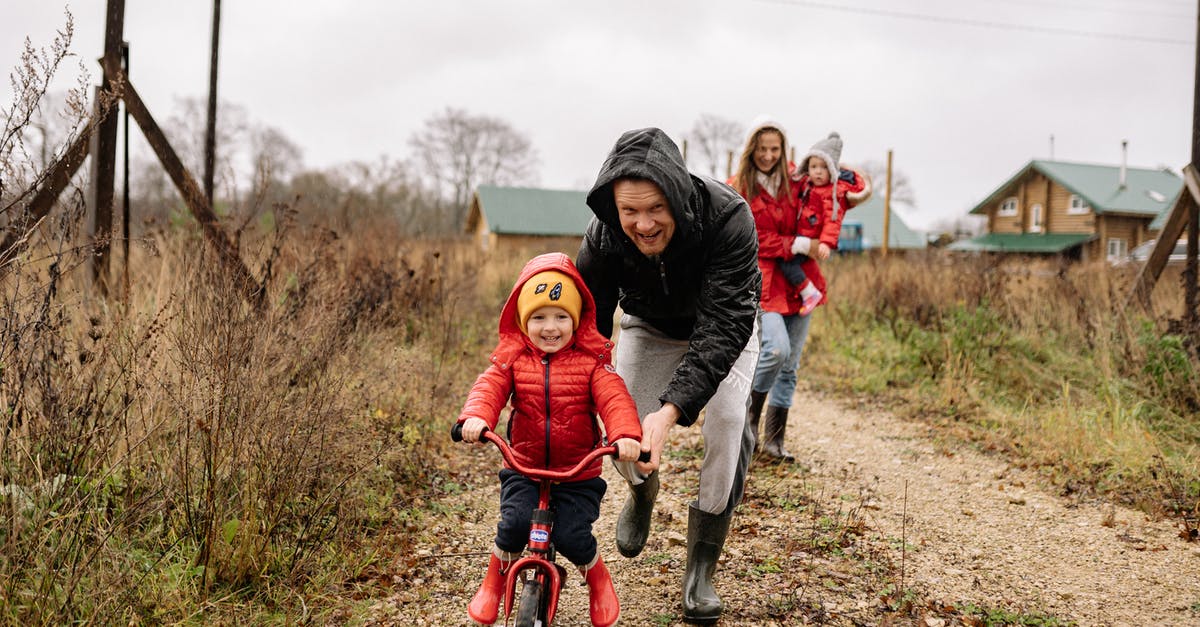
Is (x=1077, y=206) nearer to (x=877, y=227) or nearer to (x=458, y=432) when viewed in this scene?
(x=877, y=227)

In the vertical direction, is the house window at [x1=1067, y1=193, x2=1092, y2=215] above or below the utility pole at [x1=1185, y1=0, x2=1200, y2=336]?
above

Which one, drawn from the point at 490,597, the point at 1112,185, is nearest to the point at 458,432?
the point at 490,597

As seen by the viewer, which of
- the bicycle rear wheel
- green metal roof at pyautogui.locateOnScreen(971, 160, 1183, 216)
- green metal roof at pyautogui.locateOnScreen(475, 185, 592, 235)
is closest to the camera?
the bicycle rear wheel

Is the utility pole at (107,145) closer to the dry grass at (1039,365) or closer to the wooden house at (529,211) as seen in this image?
the dry grass at (1039,365)

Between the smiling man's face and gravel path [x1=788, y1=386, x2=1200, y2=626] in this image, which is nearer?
the smiling man's face

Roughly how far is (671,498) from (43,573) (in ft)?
10.1

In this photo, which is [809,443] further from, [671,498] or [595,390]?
[595,390]

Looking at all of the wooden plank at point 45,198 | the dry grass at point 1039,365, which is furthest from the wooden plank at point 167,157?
the dry grass at point 1039,365

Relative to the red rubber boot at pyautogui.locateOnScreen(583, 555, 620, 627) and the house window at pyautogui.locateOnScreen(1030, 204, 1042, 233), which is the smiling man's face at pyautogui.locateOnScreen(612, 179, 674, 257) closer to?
the red rubber boot at pyautogui.locateOnScreen(583, 555, 620, 627)

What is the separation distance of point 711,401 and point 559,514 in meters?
0.73

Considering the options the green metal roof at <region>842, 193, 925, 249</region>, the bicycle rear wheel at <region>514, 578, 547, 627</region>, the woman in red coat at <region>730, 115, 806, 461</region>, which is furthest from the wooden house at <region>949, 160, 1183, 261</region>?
the bicycle rear wheel at <region>514, 578, 547, 627</region>

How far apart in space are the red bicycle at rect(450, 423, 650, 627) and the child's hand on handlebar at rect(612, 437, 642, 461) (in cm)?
2

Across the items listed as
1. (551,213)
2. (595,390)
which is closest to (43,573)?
(595,390)

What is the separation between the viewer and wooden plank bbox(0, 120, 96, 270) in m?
2.90
